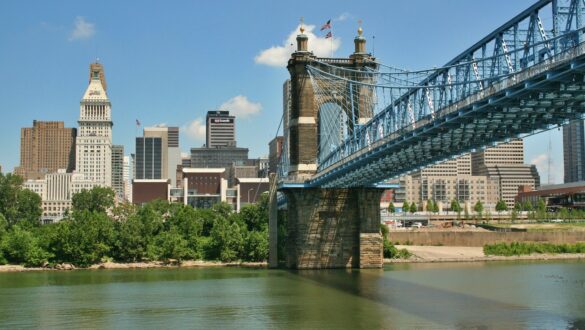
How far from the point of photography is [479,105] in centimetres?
3753

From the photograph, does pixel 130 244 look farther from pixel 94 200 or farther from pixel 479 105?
pixel 94 200

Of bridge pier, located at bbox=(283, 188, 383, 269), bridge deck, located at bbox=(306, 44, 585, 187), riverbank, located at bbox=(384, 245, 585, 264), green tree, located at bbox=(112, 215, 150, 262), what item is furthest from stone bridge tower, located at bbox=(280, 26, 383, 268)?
green tree, located at bbox=(112, 215, 150, 262)

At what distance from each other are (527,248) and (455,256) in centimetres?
1137

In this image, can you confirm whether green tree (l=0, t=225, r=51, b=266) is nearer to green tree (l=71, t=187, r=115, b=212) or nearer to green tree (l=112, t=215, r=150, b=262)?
green tree (l=112, t=215, r=150, b=262)

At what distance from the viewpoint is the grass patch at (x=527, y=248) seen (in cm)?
9162

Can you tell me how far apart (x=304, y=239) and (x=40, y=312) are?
3080 cm

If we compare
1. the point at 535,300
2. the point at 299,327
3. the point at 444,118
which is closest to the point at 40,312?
the point at 299,327

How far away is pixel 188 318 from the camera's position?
133ft

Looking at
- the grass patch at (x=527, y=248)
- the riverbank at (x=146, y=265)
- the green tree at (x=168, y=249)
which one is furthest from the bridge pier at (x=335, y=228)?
the grass patch at (x=527, y=248)

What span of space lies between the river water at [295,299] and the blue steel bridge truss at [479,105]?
9150 mm

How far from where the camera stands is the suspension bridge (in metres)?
33.5

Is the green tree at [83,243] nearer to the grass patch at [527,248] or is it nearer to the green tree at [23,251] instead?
the green tree at [23,251]

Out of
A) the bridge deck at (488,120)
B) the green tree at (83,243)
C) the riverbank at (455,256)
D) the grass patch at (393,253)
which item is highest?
the bridge deck at (488,120)

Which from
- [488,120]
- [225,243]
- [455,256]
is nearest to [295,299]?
[488,120]
